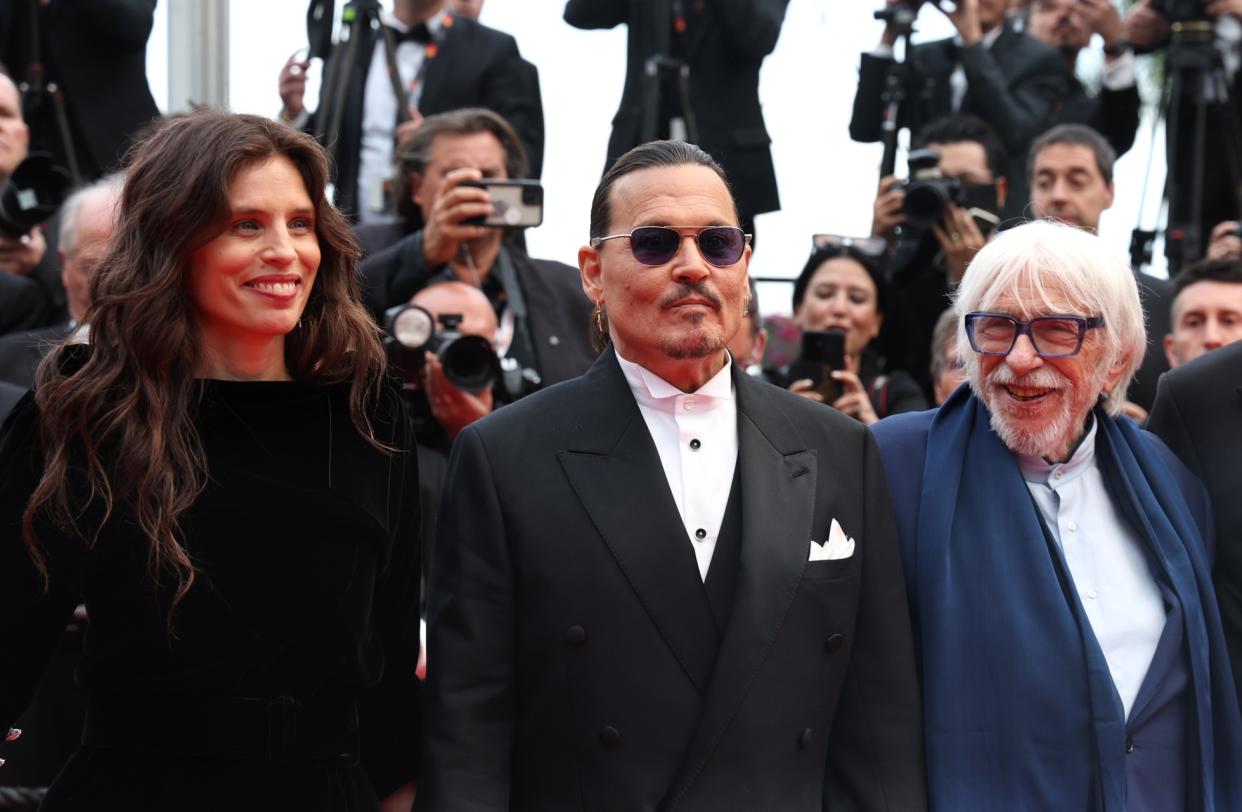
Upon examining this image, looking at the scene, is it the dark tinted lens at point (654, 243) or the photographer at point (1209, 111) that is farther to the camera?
the photographer at point (1209, 111)

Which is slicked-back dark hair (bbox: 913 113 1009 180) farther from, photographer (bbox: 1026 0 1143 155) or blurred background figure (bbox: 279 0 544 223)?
blurred background figure (bbox: 279 0 544 223)

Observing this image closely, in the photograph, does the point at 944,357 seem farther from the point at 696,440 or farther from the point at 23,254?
the point at 23,254

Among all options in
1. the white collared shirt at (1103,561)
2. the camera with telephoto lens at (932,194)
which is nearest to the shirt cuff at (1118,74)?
the camera with telephoto lens at (932,194)

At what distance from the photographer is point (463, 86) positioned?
6.06 m

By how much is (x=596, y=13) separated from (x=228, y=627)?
154 inches

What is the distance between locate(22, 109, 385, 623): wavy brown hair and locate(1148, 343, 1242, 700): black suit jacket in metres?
1.72

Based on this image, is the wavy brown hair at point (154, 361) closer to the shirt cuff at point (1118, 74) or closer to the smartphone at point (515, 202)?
the smartphone at point (515, 202)

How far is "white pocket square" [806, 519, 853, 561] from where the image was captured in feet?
9.45

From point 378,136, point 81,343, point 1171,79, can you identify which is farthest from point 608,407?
point 1171,79

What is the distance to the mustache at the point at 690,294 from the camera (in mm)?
2914

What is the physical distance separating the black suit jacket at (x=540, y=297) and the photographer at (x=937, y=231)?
1394 mm

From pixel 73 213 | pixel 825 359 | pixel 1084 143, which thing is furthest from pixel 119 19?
pixel 1084 143

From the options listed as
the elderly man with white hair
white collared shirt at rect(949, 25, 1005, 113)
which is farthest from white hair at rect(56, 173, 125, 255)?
white collared shirt at rect(949, 25, 1005, 113)

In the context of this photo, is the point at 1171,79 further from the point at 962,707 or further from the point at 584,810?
the point at 584,810
